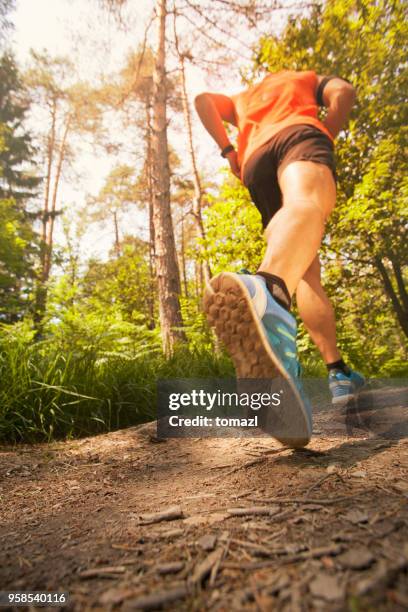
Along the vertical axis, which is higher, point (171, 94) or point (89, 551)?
point (171, 94)

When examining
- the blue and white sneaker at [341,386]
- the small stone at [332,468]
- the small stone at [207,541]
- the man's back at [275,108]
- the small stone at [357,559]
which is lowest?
the small stone at [207,541]

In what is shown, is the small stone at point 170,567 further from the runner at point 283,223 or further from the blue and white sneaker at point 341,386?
the blue and white sneaker at point 341,386

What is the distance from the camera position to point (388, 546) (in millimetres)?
470

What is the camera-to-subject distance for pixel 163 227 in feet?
14.2

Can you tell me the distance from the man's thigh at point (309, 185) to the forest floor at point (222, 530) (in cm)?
86

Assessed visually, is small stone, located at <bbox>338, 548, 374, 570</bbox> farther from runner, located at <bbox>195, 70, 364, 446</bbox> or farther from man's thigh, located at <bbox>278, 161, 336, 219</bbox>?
man's thigh, located at <bbox>278, 161, 336, 219</bbox>

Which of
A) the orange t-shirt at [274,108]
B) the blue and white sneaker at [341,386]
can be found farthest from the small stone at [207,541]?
the orange t-shirt at [274,108]

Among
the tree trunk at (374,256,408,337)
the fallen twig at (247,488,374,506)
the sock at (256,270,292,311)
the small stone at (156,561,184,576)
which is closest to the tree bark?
the tree trunk at (374,256,408,337)

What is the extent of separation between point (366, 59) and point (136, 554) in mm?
4082

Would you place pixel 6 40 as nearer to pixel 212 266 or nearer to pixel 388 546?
pixel 212 266

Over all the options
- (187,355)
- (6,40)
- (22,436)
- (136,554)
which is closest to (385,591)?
(136,554)

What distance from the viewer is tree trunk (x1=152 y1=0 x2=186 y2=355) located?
3945 mm

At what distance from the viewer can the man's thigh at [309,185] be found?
126 centimetres

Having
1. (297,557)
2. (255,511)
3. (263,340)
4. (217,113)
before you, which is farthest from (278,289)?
(217,113)
